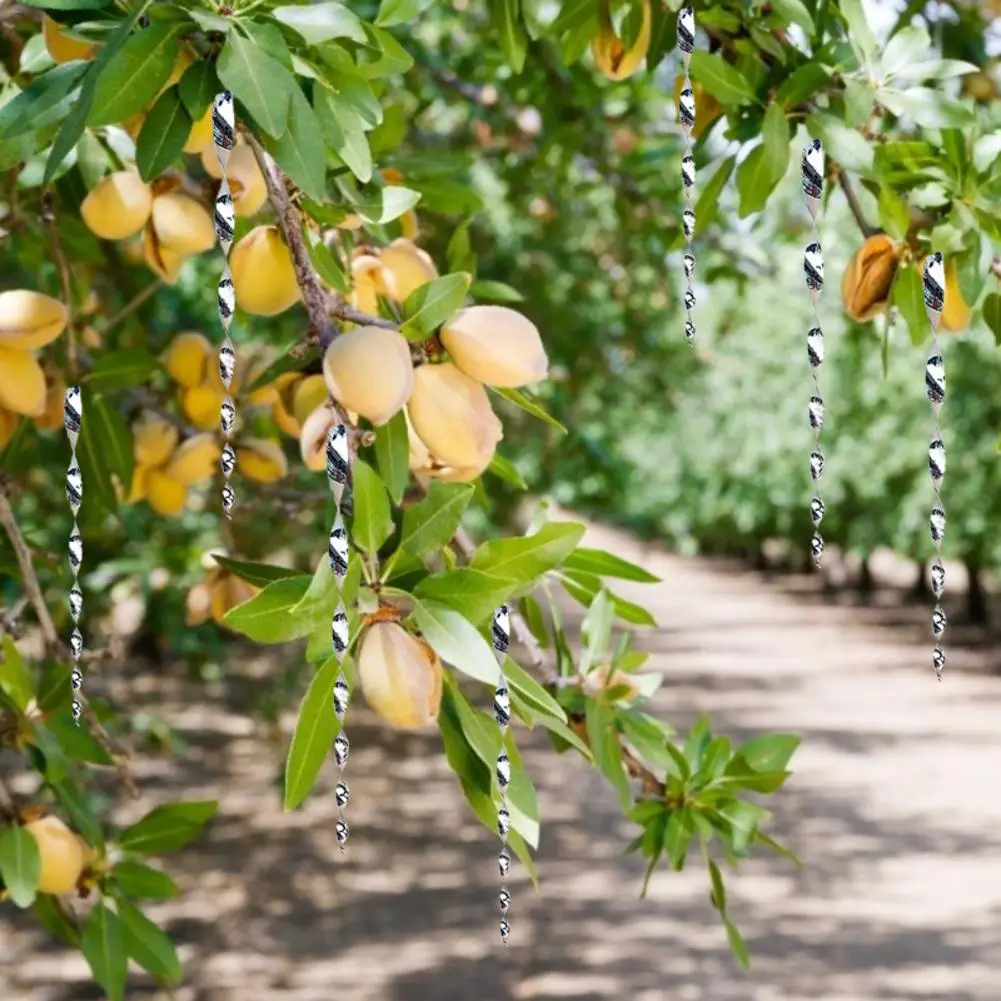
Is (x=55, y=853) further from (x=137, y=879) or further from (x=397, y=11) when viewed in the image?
(x=397, y=11)

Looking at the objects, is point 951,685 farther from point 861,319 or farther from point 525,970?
point 861,319

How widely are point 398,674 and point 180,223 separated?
50 cm

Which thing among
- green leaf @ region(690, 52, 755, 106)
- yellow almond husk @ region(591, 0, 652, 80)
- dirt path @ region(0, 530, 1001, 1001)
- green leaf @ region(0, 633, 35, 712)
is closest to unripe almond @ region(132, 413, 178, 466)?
green leaf @ region(0, 633, 35, 712)

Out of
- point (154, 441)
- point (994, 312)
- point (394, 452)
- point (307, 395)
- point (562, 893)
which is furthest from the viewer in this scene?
point (562, 893)

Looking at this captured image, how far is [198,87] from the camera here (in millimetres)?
846

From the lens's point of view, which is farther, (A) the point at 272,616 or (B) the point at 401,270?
(B) the point at 401,270

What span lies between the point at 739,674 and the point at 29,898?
11735 millimetres

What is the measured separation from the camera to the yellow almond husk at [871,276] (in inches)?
45.1

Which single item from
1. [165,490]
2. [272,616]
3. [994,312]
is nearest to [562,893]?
[165,490]

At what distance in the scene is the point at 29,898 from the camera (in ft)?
3.90

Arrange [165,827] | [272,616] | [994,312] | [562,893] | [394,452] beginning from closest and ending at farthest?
1. [272,616]
2. [394,452]
3. [994,312]
4. [165,827]
5. [562,893]

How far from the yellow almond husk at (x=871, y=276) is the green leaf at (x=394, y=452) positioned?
431 mm

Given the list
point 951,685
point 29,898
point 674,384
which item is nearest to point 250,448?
point 29,898

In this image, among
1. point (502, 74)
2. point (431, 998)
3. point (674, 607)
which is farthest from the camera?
point (674, 607)
